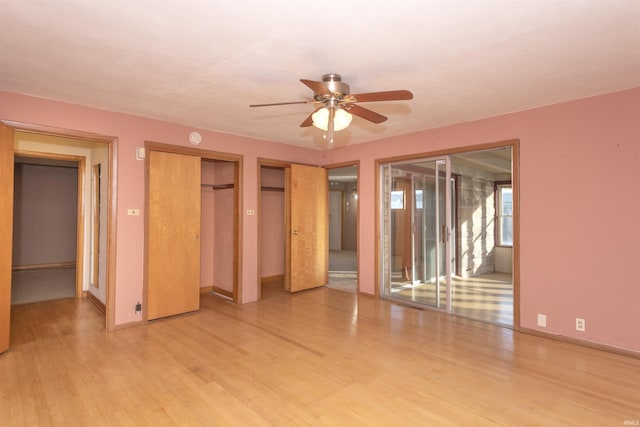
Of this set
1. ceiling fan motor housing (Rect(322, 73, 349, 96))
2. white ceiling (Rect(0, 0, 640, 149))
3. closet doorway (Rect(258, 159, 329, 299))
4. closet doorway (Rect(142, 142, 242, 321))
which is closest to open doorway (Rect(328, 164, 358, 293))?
closet doorway (Rect(258, 159, 329, 299))

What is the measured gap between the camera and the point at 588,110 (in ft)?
11.1

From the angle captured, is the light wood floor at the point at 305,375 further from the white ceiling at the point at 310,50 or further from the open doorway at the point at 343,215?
the open doorway at the point at 343,215

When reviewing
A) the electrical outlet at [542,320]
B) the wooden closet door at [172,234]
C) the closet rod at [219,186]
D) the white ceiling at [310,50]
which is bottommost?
the electrical outlet at [542,320]

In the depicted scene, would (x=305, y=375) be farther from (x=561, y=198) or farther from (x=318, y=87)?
(x=561, y=198)

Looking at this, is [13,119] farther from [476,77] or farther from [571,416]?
[571,416]

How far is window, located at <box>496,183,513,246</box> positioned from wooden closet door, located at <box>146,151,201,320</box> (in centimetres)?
655

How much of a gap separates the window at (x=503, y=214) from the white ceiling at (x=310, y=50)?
4568 millimetres

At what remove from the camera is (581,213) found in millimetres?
3430

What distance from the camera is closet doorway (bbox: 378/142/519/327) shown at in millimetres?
4535

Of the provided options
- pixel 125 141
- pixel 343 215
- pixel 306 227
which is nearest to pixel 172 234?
pixel 125 141

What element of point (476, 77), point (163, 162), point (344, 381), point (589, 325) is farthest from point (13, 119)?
point (589, 325)

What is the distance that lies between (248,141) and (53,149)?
279 centimetres

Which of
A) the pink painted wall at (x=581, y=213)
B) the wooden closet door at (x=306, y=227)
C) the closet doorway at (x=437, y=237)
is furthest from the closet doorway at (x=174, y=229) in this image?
the pink painted wall at (x=581, y=213)

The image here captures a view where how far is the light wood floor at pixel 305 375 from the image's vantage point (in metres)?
2.27
